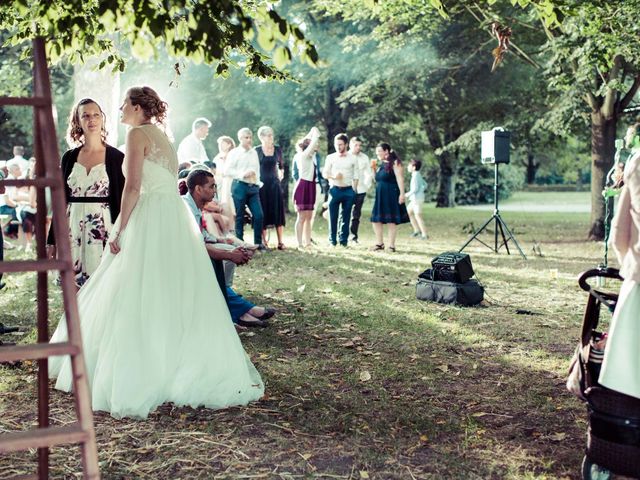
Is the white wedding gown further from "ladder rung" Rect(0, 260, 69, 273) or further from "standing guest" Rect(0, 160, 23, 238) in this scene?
"standing guest" Rect(0, 160, 23, 238)

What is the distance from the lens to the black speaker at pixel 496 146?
13.6m

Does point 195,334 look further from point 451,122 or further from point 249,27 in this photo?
point 451,122

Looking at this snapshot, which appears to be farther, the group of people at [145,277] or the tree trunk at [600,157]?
the tree trunk at [600,157]

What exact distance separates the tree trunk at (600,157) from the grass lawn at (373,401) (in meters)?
8.04

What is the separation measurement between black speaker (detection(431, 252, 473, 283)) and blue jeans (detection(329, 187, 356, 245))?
5.73m

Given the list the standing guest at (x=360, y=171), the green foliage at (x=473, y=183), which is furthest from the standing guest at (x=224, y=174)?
the green foliage at (x=473, y=183)

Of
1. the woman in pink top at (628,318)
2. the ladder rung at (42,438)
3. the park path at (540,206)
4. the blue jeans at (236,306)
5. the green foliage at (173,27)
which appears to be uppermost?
the green foliage at (173,27)

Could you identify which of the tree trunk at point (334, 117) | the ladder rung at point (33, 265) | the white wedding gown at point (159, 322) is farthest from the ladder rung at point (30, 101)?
the tree trunk at point (334, 117)

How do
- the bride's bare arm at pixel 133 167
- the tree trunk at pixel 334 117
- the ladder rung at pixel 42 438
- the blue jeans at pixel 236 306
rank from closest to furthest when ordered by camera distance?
the ladder rung at pixel 42 438
the bride's bare arm at pixel 133 167
the blue jeans at pixel 236 306
the tree trunk at pixel 334 117

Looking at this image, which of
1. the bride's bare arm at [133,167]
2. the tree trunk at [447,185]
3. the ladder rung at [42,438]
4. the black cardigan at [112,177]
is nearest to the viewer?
the ladder rung at [42,438]

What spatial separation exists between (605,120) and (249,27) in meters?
15.6

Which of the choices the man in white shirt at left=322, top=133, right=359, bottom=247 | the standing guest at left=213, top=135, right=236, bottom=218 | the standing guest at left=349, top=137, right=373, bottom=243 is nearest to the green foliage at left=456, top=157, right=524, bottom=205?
the standing guest at left=349, top=137, right=373, bottom=243

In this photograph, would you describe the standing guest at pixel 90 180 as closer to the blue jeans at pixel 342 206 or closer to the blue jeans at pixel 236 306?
the blue jeans at pixel 236 306

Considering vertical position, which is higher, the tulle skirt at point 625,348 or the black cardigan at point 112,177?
the black cardigan at point 112,177
